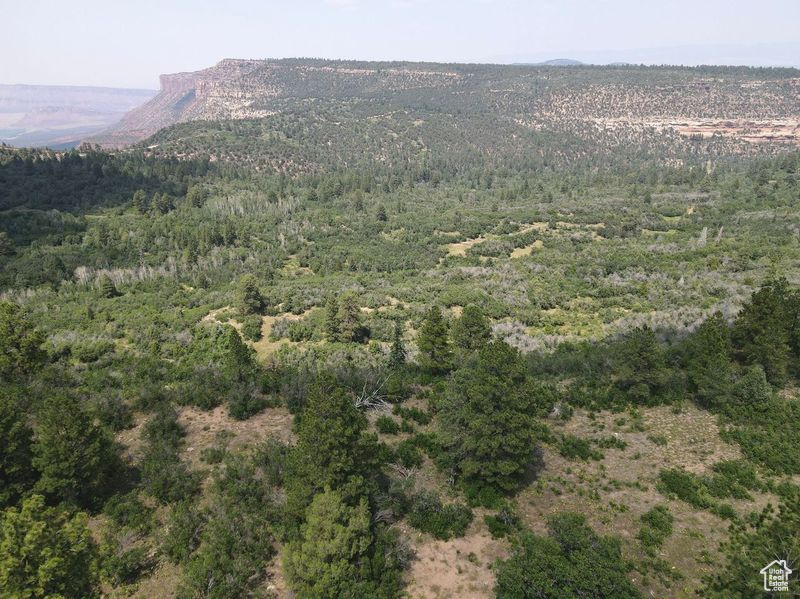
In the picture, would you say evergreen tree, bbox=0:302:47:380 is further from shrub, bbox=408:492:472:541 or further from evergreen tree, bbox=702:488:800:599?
evergreen tree, bbox=702:488:800:599

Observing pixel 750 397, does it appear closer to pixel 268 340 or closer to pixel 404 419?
pixel 404 419

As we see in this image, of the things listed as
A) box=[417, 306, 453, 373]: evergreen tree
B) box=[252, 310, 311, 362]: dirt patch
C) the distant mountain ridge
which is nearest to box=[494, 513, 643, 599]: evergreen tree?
box=[417, 306, 453, 373]: evergreen tree

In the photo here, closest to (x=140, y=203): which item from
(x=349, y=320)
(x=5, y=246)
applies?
(x=5, y=246)

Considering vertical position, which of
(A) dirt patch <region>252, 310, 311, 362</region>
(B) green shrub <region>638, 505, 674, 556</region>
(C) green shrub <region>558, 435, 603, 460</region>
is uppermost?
(B) green shrub <region>638, 505, 674, 556</region>

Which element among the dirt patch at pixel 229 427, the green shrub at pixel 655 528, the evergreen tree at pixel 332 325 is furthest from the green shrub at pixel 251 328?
the green shrub at pixel 655 528

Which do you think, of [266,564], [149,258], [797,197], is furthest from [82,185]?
[797,197]

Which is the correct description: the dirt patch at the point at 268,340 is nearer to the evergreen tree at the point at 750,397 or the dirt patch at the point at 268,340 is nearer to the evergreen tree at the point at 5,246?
the evergreen tree at the point at 750,397

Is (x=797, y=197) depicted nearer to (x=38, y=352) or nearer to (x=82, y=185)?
(x=38, y=352)
